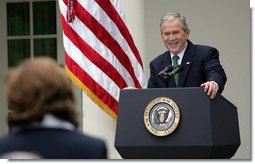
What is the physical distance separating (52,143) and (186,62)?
240cm

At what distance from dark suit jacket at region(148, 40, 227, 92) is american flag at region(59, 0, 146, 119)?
141cm

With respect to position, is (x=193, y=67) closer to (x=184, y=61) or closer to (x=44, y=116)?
(x=184, y=61)

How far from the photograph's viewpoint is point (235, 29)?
7.62 metres

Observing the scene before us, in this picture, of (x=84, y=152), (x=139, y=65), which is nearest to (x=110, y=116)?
(x=139, y=65)

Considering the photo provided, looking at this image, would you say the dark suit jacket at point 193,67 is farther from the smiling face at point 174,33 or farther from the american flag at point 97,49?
the american flag at point 97,49

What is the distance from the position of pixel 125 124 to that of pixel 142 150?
178 millimetres

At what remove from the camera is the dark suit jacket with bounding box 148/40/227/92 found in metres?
4.68

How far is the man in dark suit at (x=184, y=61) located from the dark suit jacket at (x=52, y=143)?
2175 millimetres

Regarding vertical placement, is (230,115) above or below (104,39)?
below

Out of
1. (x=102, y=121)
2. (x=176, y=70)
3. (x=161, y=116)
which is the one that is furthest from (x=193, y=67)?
(x=102, y=121)

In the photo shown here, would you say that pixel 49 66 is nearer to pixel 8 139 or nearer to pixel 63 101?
pixel 63 101

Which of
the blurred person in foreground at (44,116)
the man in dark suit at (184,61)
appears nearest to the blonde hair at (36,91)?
the blurred person in foreground at (44,116)

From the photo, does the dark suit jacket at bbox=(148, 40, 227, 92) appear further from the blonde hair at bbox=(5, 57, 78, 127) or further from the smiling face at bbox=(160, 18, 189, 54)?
the blonde hair at bbox=(5, 57, 78, 127)

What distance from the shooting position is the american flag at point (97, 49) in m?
6.17
